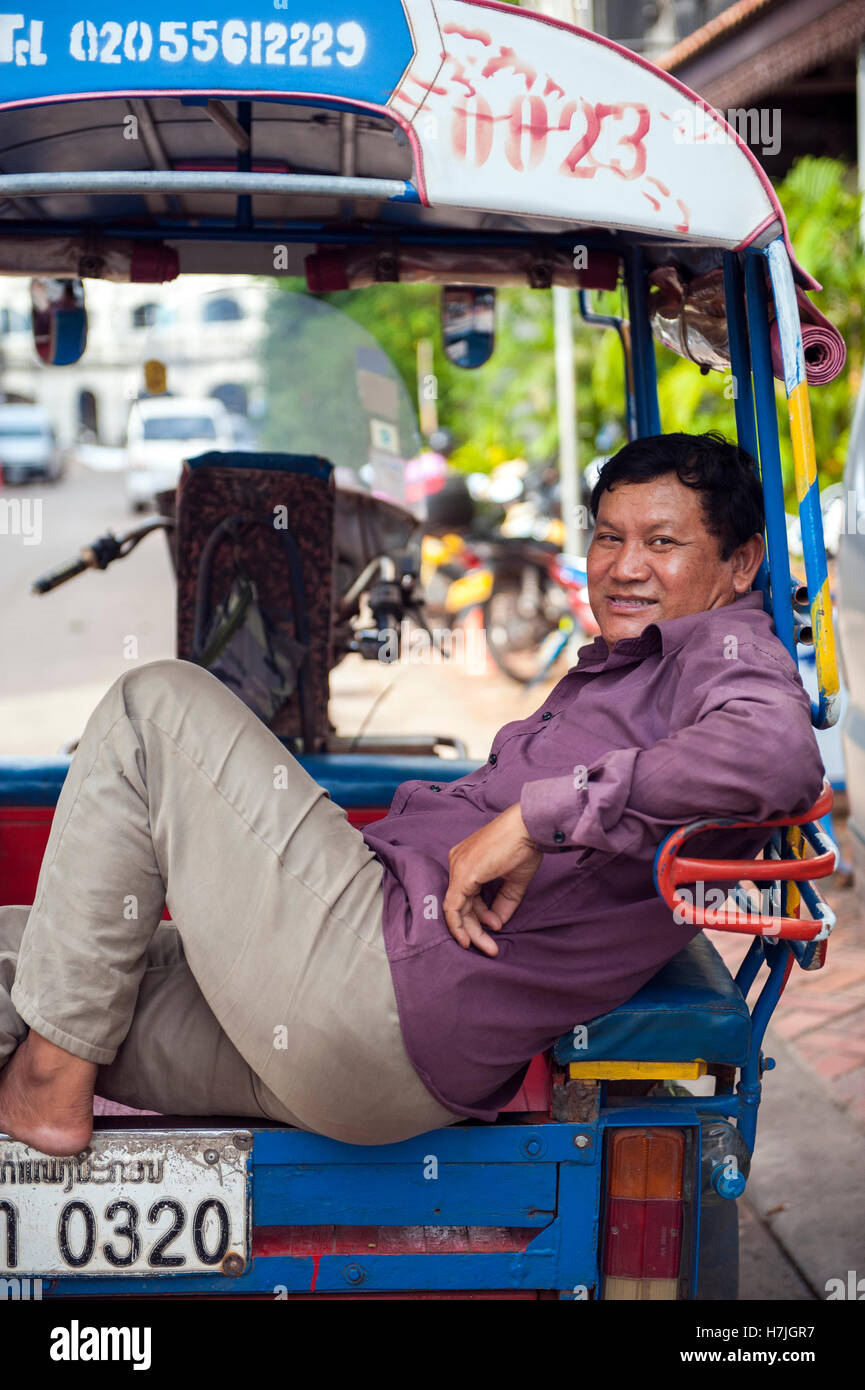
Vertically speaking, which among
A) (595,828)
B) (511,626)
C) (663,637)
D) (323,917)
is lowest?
(323,917)

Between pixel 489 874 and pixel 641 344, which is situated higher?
pixel 641 344

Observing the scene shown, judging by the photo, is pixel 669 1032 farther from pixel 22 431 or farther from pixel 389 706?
pixel 22 431

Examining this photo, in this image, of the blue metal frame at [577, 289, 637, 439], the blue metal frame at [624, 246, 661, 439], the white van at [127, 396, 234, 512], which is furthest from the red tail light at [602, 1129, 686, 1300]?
the white van at [127, 396, 234, 512]

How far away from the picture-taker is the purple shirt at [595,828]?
177 centimetres

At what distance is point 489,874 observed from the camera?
185 centimetres

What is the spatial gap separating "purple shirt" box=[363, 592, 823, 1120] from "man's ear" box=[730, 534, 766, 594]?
62 millimetres

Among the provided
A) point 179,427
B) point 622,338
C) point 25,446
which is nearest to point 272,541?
point 622,338

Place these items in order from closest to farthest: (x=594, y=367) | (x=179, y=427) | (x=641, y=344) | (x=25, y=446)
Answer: (x=641, y=344) < (x=179, y=427) < (x=594, y=367) < (x=25, y=446)

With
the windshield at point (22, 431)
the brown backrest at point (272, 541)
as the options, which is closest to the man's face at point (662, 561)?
the brown backrest at point (272, 541)

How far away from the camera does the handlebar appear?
12.6 feet

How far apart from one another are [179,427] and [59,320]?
1522mm
